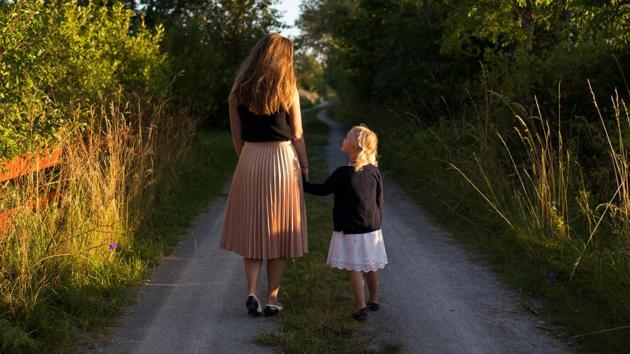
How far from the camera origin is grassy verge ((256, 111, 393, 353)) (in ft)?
17.1

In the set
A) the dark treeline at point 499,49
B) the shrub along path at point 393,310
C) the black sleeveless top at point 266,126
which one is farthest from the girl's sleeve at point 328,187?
the dark treeline at point 499,49

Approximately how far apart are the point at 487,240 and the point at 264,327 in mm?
3836

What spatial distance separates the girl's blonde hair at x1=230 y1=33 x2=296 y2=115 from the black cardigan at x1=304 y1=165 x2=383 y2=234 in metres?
0.66

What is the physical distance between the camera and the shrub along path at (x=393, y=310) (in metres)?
5.29

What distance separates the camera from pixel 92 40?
11453 millimetres

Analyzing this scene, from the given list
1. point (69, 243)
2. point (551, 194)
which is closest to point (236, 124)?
point (69, 243)

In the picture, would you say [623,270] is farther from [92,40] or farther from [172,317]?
[92,40]

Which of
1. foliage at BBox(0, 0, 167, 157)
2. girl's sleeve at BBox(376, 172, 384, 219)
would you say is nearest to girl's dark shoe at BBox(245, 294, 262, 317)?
girl's sleeve at BBox(376, 172, 384, 219)

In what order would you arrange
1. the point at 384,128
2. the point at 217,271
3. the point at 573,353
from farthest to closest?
the point at 384,128, the point at 217,271, the point at 573,353

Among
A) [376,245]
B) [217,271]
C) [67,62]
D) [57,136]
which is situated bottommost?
[217,271]

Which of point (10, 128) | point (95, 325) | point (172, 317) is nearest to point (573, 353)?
point (172, 317)

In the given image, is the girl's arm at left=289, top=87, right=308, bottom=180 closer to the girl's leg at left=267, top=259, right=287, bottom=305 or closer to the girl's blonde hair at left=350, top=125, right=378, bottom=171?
the girl's blonde hair at left=350, top=125, right=378, bottom=171

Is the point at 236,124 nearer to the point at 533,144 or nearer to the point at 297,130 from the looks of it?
the point at 297,130

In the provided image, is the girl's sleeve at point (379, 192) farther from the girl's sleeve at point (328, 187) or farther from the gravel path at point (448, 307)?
the gravel path at point (448, 307)
